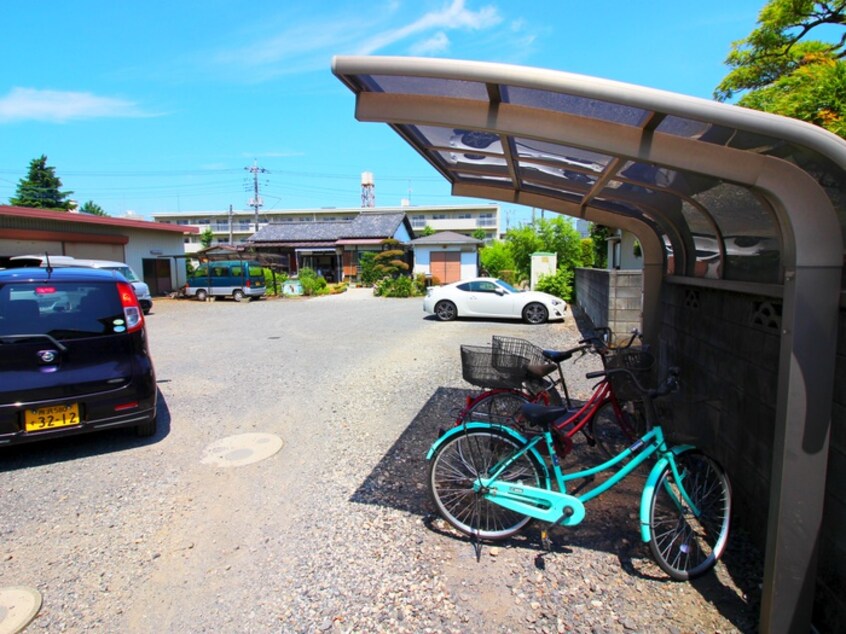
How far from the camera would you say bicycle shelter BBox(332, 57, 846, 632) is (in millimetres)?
1883

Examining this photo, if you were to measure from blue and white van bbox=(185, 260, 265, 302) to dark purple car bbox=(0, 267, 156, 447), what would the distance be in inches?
672

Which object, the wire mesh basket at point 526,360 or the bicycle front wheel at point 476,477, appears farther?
the wire mesh basket at point 526,360

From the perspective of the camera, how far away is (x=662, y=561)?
248 cm

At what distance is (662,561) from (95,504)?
3.49 meters

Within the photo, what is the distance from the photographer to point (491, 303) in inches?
502

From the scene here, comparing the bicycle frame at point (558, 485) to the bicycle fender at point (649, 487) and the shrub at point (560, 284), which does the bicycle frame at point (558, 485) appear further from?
the shrub at point (560, 284)

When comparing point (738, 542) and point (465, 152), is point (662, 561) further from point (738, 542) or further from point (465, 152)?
point (465, 152)

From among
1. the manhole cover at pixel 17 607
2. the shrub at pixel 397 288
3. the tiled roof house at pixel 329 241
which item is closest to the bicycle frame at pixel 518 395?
the manhole cover at pixel 17 607

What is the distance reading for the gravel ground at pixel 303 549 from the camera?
7.37 feet

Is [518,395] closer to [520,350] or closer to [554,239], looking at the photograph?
[520,350]

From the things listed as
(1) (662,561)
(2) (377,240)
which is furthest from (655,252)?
(2) (377,240)

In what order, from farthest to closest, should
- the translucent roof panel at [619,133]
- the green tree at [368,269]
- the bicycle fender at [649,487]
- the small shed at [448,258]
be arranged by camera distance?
the green tree at [368,269] → the small shed at [448,258] → the bicycle fender at [649,487] → the translucent roof panel at [619,133]

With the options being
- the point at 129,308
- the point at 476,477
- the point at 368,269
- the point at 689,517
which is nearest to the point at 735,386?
the point at 689,517

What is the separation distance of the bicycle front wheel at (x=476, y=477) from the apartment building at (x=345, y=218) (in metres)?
48.9
